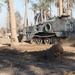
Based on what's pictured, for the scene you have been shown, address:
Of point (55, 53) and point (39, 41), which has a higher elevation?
point (55, 53)

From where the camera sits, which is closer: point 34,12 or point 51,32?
point 51,32

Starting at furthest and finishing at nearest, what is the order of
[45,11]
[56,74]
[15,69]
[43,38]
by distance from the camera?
[45,11], [43,38], [15,69], [56,74]

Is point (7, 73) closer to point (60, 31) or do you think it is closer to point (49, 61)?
point (49, 61)

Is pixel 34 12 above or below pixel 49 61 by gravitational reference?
above

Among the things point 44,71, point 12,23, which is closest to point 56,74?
point 44,71

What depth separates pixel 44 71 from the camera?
323 inches

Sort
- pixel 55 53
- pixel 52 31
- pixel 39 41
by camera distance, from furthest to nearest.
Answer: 1. pixel 39 41
2. pixel 52 31
3. pixel 55 53

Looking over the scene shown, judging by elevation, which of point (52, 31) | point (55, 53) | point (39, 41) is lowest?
point (39, 41)

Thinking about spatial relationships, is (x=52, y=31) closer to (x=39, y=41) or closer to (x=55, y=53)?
(x=39, y=41)

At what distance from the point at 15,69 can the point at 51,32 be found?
1450 centimetres

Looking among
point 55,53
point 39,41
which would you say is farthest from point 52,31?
point 55,53

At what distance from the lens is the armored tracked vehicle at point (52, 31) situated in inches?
866

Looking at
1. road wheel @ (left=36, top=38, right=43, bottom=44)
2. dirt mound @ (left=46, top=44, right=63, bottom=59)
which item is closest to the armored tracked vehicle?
road wheel @ (left=36, top=38, right=43, bottom=44)

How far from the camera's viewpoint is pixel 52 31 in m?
22.8
